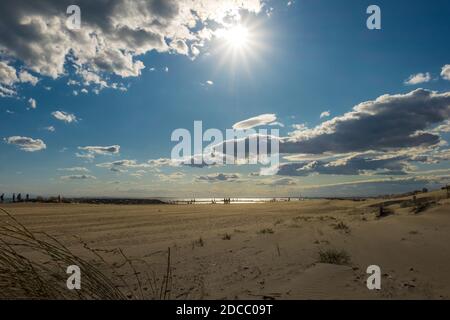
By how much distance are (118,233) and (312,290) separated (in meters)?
10.9

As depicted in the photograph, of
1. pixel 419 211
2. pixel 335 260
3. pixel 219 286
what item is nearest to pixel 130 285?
pixel 219 286

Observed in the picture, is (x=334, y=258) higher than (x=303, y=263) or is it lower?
higher

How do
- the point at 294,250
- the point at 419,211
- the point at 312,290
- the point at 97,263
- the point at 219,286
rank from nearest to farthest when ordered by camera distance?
the point at 312,290 < the point at 219,286 < the point at 97,263 < the point at 294,250 < the point at 419,211

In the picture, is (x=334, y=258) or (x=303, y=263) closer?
(x=334, y=258)

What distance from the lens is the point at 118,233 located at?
14422 millimetres

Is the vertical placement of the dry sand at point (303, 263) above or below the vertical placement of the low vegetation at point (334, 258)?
below

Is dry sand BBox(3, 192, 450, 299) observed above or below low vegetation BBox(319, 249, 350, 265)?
below

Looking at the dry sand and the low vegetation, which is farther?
the low vegetation

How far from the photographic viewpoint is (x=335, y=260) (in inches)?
278

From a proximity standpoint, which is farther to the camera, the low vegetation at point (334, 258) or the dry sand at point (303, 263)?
the low vegetation at point (334, 258)
